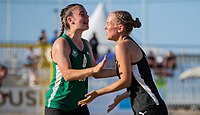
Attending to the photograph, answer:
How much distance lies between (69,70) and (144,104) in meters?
0.78

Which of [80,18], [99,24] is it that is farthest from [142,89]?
[99,24]

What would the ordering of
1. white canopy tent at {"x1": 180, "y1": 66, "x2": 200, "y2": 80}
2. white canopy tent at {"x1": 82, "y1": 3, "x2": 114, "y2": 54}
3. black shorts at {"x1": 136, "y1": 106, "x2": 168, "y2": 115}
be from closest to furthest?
black shorts at {"x1": 136, "y1": 106, "x2": 168, "y2": 115} < white canopy tent at {"x1": 180, "y1": 66, "x2": 200, "y2": 80} < white canopy tent at {"x1": 82, "y1": 3, "x2": 114, "y2": 54}

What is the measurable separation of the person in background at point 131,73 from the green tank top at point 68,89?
328 millimetres

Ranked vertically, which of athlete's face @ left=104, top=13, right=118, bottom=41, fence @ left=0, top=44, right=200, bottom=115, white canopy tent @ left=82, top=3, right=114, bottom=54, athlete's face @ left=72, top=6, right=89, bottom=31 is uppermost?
white canopy tent @ left=82, top=3, right=114, bottom=54

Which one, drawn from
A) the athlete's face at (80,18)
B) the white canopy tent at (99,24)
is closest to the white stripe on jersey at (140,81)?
the athlete's face at (80,18)

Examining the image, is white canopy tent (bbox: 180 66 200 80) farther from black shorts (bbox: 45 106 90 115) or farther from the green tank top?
the green tank top

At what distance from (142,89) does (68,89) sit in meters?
0.79

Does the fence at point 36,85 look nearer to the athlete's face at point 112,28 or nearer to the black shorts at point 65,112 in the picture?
the black shorts at point 65,112

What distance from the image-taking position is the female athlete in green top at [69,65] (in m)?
5.40

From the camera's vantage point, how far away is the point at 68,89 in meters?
5.46

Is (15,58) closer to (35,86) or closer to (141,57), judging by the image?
(35,86)

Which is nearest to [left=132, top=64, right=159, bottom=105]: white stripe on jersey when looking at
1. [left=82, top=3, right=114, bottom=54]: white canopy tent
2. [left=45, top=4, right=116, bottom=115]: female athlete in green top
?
[left=45, top=4, right=116, bottom=115]: female athlete in green top

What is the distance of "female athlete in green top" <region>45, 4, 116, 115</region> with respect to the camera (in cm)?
540

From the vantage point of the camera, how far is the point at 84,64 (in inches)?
218
